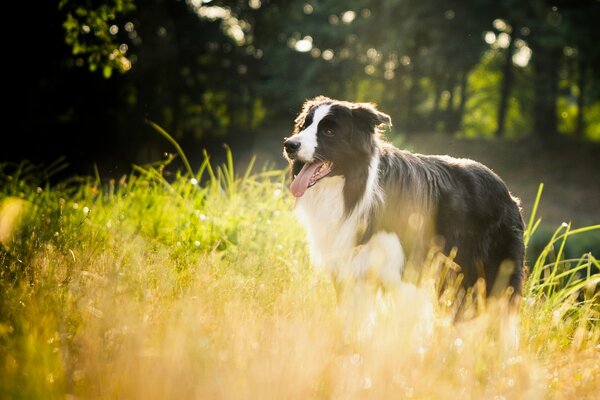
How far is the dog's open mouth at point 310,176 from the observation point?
443cm

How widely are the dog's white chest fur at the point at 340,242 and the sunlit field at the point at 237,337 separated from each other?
179 mm

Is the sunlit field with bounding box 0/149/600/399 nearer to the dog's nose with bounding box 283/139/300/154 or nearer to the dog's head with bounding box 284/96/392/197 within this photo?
the dog's head with bounding box 284/96/392/197

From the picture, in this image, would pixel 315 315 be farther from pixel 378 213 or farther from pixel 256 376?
pixel 378 213

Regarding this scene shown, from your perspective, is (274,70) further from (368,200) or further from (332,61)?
(368,200)

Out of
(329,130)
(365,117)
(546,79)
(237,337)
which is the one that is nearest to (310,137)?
(329,130)

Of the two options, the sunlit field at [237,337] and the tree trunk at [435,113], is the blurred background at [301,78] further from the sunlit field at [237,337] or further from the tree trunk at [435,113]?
the sunlit field at [237,337]

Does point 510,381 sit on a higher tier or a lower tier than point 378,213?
lower

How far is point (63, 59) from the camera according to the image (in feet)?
68.5

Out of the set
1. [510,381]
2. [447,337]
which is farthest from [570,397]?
[447,337]

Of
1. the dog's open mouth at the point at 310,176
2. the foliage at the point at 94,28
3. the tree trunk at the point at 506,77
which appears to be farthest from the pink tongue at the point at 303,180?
the tree trunk at the point at 506,77

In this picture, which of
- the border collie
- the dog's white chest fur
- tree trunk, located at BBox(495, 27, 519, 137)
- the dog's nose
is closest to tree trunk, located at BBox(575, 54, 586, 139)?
tree trunk, located at BBox(495, 27, 519, 137)

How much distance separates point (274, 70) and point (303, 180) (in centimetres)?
2149

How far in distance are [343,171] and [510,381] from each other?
198 cm

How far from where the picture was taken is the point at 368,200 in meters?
4.37
